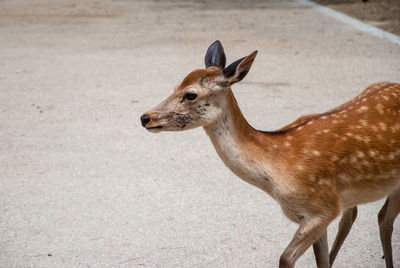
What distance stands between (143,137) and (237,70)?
337 cm

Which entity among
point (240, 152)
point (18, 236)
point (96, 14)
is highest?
point (240, 152)

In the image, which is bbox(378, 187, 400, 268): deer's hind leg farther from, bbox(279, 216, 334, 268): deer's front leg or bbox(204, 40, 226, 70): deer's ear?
bbox(204, 40, 226, 70): deer's ear

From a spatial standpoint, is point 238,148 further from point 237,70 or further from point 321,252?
point 321,252

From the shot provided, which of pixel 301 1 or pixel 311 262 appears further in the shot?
pixel 301 1

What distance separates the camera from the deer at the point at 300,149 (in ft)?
12.0

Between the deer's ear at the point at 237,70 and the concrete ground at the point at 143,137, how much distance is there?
1.39 m

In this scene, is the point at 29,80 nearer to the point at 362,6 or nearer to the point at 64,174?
the point at 64,174

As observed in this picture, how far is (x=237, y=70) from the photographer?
359 centimetres

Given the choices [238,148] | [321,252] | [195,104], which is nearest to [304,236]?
[321,252]

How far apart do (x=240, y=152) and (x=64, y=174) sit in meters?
2.66

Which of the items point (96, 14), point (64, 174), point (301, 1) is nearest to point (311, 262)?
point (64, 174)

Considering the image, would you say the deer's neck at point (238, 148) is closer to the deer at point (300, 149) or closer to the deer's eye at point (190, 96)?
the deer at point (300, 149)

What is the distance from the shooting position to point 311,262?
445 centimetres

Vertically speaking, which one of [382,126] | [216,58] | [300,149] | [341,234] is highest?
[216,58]
